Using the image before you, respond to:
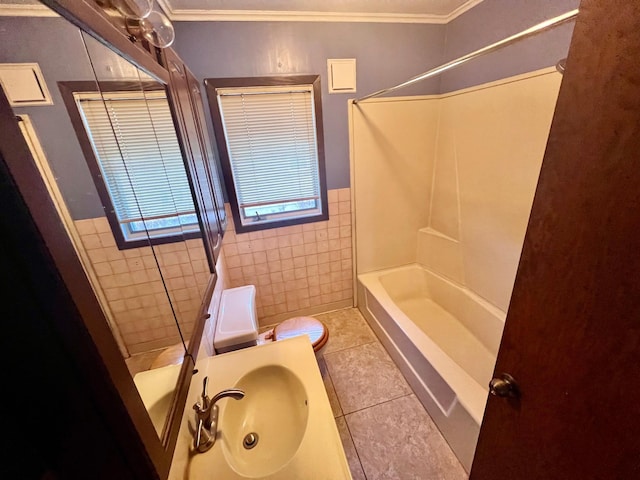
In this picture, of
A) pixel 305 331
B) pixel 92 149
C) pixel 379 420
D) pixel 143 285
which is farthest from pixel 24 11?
pixel 379 420

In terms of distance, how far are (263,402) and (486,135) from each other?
206cm

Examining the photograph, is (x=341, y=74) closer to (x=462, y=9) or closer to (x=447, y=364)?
(x=462, y=9)

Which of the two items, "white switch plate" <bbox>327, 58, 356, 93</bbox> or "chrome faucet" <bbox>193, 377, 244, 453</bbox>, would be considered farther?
"white switch plate" <bbox>327, 58, 356, 93</bbox>

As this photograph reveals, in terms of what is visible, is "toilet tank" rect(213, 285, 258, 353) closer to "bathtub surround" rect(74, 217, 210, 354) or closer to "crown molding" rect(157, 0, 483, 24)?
"bathtub surround" rect(74, 217, 210, 354)

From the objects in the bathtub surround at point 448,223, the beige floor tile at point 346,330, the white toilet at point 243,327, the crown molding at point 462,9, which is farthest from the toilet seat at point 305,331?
the crown molding at point 462,9

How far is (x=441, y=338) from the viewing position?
1968mm

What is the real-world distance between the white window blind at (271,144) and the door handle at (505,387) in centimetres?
170

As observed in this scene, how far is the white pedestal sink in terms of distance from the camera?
2.27 feet

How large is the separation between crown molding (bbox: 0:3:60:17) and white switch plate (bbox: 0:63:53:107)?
0.20 feet

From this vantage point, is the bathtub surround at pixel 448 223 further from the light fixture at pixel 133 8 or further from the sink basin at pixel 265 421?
the light fixture at pixel 133 8

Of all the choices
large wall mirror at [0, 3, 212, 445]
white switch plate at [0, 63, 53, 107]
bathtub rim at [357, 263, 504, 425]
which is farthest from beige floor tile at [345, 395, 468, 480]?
white switch plate at [0, 63, 53, 107]

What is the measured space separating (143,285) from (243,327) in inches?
32.1

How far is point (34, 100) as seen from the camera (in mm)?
369

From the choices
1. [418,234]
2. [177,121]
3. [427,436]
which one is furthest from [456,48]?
[427,436]
